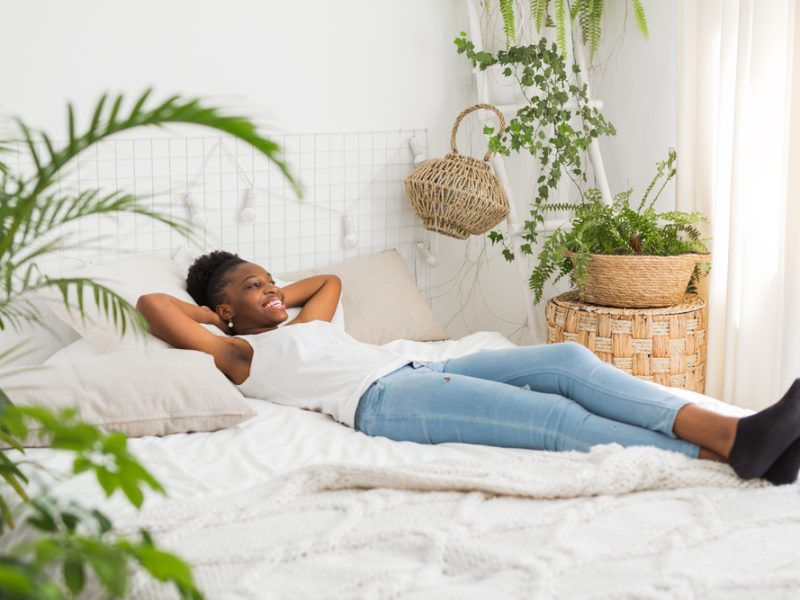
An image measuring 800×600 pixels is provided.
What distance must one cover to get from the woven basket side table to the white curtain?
15 centimetres

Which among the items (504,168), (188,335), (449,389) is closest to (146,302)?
(188,335)

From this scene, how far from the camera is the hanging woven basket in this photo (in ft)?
Result: 9.67

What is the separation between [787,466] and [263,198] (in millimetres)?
1886

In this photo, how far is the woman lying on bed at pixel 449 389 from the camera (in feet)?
5.49

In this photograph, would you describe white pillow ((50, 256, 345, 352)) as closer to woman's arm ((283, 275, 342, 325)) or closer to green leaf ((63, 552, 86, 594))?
woman's arm ((283, 275, 342, 325))

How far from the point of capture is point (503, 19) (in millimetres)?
3215

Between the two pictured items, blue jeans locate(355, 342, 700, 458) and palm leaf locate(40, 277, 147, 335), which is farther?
blue jeans locate(355, 342, 700, 458)

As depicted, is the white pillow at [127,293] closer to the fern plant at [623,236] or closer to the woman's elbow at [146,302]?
the woman's elbow at [146,302]

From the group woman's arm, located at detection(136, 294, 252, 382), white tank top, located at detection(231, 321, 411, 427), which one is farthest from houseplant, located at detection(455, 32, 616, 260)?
woman's arm, located at detection(136, 294, 252, 382)

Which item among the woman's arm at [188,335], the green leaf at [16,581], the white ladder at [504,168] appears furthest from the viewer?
the white ladder at [504,168]

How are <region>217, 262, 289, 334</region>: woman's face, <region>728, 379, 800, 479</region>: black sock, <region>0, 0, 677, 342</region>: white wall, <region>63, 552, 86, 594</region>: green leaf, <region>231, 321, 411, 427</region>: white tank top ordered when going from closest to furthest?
<region>63, 552, 86, 594</region>: green leaf < <region>728, 379, 800, 479</region>: black sock < <region>231, 321, 411, 427</region>: white tank top < <region>217, 262, 289, 334</region>: woman's face < <region>0, 0, 677, 342</region>: white wall

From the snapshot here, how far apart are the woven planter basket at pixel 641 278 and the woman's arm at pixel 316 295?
0.80 m

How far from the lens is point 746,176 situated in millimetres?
2830

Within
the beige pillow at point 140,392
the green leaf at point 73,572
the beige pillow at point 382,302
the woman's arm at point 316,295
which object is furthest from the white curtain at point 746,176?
the green leaf at point 73,572
